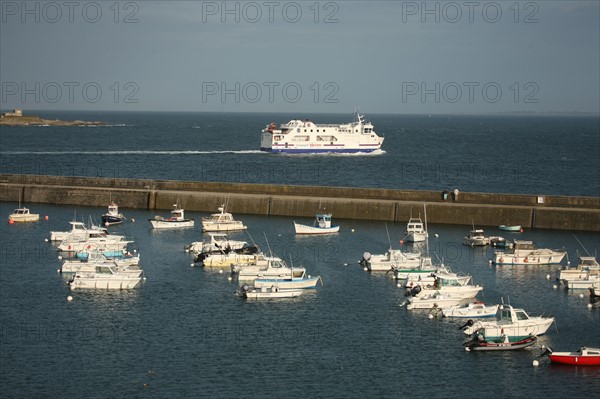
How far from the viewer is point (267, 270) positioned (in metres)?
41.5

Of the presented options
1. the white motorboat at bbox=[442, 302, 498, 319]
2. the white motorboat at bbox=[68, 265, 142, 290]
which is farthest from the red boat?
the white motorboat at bbox=[68, 265, 142, 290]

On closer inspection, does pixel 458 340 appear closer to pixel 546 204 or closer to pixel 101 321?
pixel 101 321

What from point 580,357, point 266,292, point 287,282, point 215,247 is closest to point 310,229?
point 215,247

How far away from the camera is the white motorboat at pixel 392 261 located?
4431 cm

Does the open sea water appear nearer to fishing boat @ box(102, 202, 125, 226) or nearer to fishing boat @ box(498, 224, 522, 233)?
fishing boat @ box(498, 224, 522, 233)

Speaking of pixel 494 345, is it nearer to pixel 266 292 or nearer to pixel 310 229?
pixel 266 292

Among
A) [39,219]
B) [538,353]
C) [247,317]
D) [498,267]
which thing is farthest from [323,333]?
[39,219]

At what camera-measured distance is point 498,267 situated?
46.8 meters

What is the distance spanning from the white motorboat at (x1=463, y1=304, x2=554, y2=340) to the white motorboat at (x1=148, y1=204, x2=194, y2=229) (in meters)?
26.7

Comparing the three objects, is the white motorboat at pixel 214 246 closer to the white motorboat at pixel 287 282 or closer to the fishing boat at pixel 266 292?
the white motorboat at pixel 287 282

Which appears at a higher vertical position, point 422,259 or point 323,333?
point 422,259

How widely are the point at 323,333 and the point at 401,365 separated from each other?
420 cm

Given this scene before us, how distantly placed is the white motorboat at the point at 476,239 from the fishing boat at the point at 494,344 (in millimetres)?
18900

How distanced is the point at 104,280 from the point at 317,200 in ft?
75.3
